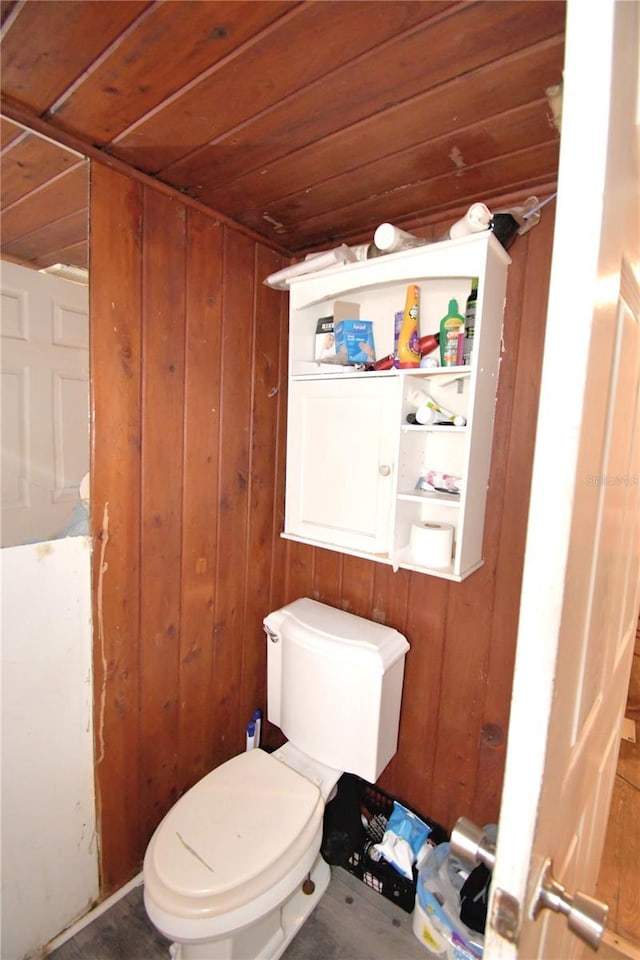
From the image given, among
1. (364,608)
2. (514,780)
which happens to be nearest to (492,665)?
(364,608)

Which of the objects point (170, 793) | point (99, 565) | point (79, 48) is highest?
point (79, 48)

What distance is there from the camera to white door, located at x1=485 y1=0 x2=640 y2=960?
38 cm

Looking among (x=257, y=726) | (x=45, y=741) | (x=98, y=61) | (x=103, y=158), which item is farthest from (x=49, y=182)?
(x=257, y=726)

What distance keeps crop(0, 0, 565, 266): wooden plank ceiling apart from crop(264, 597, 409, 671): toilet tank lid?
1.21 m

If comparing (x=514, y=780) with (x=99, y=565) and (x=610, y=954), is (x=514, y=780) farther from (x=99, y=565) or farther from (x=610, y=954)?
(x=610, y=954)

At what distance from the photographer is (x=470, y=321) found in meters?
1.15

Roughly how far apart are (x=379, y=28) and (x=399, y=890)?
209 centimetres

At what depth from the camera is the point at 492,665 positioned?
1.29m

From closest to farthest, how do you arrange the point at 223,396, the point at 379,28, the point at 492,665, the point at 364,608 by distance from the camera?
the point at 379,28 → the point at 492,665 → the point at 223,396 → the point at 364,608

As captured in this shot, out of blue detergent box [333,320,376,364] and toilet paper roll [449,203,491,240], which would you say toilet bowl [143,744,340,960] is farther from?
toilet paper roll [449,203,491,240]

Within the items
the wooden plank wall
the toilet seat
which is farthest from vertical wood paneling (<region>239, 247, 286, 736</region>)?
the toilet seat

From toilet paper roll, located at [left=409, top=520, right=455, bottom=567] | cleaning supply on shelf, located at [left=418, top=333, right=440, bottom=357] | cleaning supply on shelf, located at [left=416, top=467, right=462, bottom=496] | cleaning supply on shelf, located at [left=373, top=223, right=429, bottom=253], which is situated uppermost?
cleaning supply on shelf, located at [left=373, top=223, right=429, bottom=253]

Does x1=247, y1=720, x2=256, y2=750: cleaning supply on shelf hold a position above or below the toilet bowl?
below

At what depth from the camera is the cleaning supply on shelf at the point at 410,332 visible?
1.23 metres
